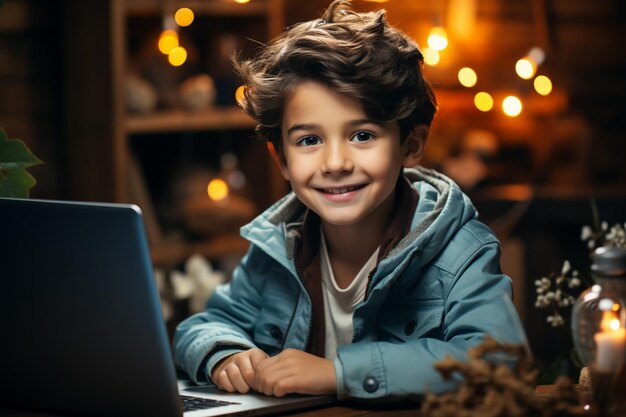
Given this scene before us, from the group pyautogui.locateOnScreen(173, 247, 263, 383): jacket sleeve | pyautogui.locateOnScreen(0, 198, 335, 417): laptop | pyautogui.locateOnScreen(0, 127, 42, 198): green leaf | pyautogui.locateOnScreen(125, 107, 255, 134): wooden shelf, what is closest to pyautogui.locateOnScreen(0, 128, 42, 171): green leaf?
pyautogui.locateOnScreen(0, 127, 42, 198): green leaf

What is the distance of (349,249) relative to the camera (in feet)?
5.14

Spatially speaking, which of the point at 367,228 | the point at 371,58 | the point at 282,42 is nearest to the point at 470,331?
the point at 367,228

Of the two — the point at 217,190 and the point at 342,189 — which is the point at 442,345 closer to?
the point at 342,189

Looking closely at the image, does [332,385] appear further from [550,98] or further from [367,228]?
[550,98]

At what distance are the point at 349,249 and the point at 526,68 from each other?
9.28 feet

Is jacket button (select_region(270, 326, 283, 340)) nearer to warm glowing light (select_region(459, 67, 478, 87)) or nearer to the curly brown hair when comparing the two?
the curly brown hair

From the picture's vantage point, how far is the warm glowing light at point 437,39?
3787 mm

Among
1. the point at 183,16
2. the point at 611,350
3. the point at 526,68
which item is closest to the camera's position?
the point at 611,350

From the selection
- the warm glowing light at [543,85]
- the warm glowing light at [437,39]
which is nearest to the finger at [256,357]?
the warm glowing light at [437,39]

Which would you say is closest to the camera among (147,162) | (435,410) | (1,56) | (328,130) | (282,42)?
(435,410)

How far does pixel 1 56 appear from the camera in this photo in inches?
124

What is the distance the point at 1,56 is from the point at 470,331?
7.26 feet

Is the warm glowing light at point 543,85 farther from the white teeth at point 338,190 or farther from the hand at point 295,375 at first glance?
the hand at point 295,375

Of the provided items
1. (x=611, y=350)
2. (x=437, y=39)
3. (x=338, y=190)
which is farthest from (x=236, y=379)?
(x=437, y=39)
